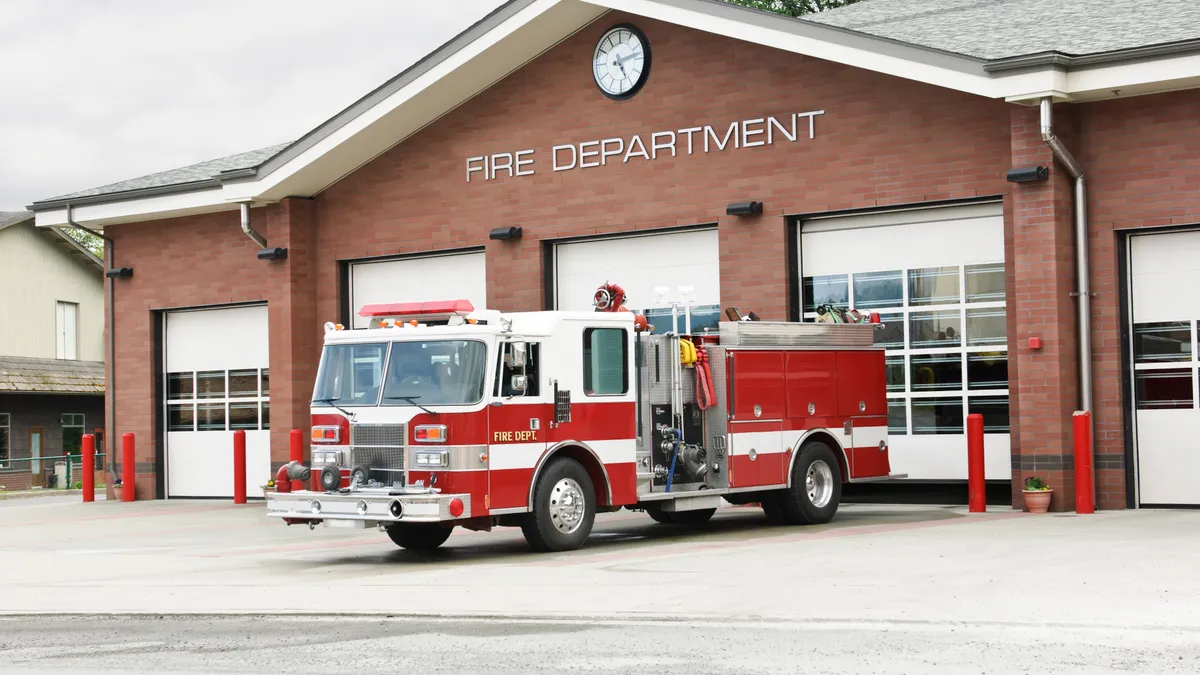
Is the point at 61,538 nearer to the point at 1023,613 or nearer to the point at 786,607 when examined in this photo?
the point at 786,607

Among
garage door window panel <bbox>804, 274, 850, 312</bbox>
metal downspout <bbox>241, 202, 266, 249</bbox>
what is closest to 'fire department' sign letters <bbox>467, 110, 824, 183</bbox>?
garage door window panel <bbox>804, 274, 850, 312</bbox>

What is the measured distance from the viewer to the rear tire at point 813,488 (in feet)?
59.0

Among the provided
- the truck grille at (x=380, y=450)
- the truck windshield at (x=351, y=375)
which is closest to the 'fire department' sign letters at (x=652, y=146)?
the truck windshield at (x=351, y=375)

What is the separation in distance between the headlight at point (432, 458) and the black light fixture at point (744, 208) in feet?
27.3

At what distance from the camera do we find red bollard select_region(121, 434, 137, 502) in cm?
2811

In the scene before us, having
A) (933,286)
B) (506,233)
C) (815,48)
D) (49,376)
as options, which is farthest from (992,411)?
(49,376)

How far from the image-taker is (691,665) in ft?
28.5

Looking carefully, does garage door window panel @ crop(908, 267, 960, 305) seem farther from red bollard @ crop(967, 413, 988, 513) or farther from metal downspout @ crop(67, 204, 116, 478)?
metal downspout @ crop(67, 204, 116, 478)

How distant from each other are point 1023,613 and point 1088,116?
34.8 feet

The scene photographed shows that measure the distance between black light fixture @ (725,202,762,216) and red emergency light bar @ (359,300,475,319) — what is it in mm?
7035

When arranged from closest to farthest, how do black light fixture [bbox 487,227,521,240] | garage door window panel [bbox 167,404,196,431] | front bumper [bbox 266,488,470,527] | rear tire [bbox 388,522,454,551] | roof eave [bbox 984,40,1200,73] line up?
front bumper [bbox 266,488,470,527]
rear tire [bbox 388,522,454,551]
roof eave [bbox 984,40,1200,73]
black light fixture [bbox 487,227,521,240]
garage door window panel [bbox 167,404,196,431]

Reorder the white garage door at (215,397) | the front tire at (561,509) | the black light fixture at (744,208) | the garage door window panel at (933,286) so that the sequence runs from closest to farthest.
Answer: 1. the front tire at (561,509)
2. the garage door window panel at (933,286)
3. the black light fixture at (744,208)
4. the white garage door at (215,397)

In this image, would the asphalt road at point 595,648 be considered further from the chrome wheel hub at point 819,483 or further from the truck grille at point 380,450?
the chrome wheel hub at point 819,483

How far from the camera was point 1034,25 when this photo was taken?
22.3m
